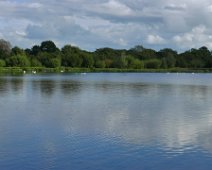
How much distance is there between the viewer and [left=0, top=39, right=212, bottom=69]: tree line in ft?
391

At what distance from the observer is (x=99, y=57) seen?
5586 inches

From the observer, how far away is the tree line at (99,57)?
4695 inches

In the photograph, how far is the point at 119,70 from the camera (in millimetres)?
138625

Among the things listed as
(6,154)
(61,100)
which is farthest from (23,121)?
(61,100)

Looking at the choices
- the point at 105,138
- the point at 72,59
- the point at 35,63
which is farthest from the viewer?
the point at 72,59

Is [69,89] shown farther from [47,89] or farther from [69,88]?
[47,89]

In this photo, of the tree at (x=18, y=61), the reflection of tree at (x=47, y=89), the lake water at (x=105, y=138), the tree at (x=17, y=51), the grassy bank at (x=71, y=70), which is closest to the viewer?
the lake water at (x=105, y=138)

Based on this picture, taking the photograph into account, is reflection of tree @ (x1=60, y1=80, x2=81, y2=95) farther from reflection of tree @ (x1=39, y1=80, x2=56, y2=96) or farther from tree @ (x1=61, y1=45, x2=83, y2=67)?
tree @ (x1=61, y1=45, x2=83, y2=67)

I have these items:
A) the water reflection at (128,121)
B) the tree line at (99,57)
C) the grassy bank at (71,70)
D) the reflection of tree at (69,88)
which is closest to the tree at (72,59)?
the tree line at (99,57)

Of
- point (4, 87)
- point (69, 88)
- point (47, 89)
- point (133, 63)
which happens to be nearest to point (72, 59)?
point (133, 63)

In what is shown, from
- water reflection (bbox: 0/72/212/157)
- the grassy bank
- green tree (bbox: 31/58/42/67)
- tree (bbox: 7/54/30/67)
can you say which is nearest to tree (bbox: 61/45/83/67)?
the grassy bank

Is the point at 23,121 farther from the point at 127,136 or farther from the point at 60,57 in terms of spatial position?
the point at 60,57

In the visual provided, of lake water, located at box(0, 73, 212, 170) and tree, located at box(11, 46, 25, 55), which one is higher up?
tree, located at box(11, 46, 25, 55)

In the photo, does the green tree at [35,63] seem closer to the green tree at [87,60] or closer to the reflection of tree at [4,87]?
the green tree at [87,60]
